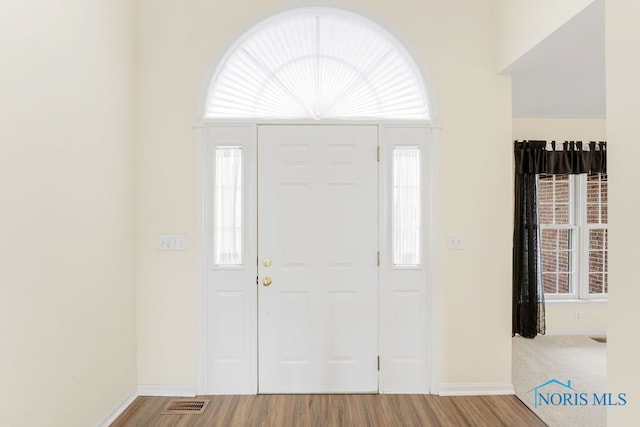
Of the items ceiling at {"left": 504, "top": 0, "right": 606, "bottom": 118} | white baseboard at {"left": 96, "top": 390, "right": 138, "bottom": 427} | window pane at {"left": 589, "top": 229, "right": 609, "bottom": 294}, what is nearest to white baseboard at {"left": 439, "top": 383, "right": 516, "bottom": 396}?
white baseboard at {"left": 96, "top": 390, "right": 138, "bottom": 427}

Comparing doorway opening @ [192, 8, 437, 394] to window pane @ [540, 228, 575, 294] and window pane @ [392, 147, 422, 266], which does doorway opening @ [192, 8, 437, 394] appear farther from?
→ window pane @ [540, 228, 575, 294]

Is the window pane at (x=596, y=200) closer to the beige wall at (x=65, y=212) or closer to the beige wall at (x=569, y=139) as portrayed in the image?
the beige wall at (x=569, y=139)

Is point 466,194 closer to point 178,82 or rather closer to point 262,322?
point 262,322

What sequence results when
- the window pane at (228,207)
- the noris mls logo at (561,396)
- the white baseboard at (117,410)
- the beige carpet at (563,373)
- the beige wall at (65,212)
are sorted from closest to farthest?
1. the beige wall at (65,212)
2. the white baseboard at (117,410)
3. the beige carpet at (563,373)
4. the noris mls logo at (561,396)
5. the window pane at (228,207)

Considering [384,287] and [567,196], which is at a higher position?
[567,196]

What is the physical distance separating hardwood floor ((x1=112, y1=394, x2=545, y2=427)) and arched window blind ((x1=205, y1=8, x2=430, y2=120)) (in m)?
2.19

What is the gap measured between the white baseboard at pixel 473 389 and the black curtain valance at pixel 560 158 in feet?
8.05

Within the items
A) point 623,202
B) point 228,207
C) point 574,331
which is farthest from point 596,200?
point 228,207

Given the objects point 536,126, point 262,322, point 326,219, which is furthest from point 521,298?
point 262,322

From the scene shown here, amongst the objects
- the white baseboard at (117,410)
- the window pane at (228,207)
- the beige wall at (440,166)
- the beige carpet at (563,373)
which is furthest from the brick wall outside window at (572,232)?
the white baseboard at (117,410)

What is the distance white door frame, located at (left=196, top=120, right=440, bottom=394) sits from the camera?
286 cm

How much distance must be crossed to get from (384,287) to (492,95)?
1.74 metres

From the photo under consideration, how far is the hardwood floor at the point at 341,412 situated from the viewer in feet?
8.19

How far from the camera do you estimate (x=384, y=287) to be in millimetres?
2887
